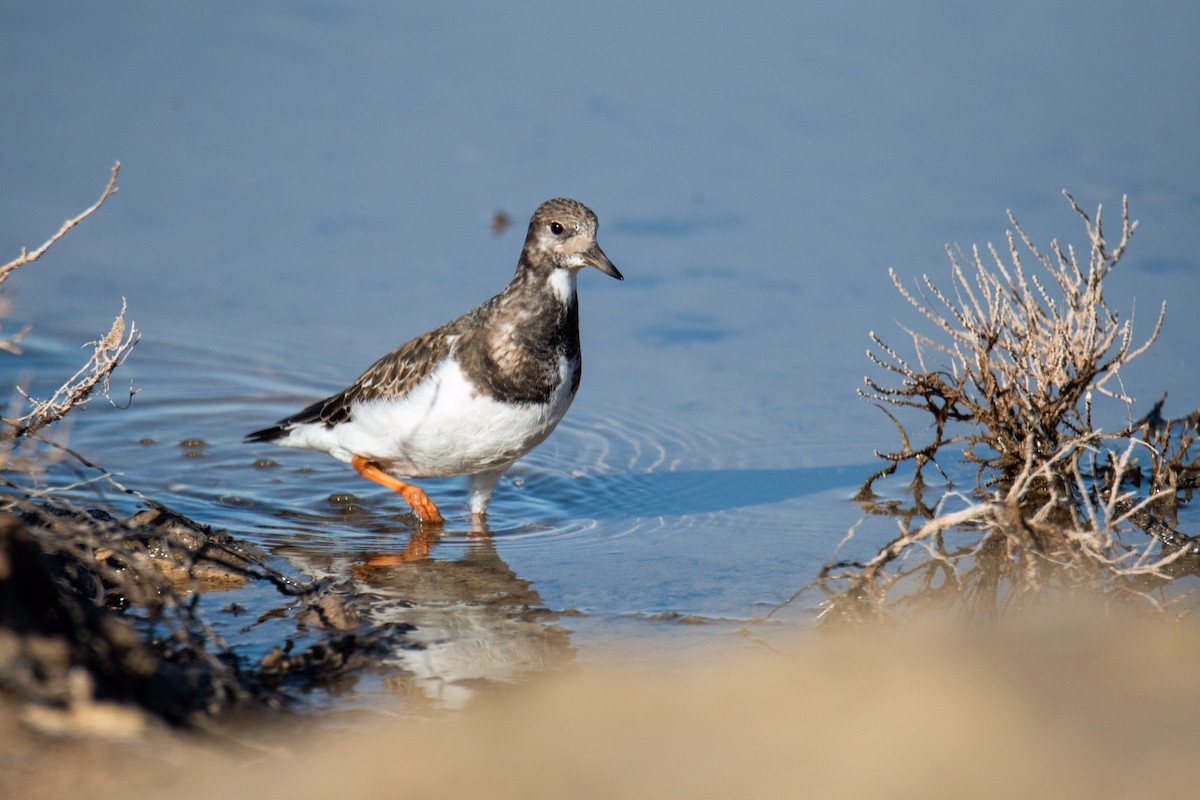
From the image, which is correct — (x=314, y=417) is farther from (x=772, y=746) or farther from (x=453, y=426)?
(x=772, y=746)

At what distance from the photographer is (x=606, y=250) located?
10.0 meters

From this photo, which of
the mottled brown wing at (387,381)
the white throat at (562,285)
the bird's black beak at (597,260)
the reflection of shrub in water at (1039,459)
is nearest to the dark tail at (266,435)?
the mottled brown wing at (387,381)

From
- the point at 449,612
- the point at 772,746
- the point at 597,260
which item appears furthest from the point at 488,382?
the point at 772,746

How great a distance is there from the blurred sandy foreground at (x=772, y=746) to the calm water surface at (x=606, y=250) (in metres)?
0.75

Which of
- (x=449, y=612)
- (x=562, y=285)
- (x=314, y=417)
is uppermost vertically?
(x=562, y=285)

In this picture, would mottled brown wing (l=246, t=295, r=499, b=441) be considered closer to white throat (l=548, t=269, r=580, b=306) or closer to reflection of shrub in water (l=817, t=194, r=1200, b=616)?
white throat (l=548, t=269, r=580, b=306)

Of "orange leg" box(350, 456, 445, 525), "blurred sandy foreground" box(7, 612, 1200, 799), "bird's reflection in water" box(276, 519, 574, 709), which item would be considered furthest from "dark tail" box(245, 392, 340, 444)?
"blurred sandy foreground" box(7, 612, 1200, 799)

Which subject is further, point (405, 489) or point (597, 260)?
point (405, 489)

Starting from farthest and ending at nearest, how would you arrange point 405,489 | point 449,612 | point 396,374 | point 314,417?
1. point 314,417
2. point 405,489
3. point 396,374
4. point 449,612

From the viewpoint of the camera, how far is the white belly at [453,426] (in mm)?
6609

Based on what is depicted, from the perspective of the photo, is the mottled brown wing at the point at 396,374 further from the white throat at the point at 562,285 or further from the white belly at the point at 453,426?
the white throat at the point at 562,285

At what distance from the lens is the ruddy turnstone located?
6641 mm

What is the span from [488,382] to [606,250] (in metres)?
3.58

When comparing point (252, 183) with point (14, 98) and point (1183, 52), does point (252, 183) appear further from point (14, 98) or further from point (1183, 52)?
point (1183, 52)
